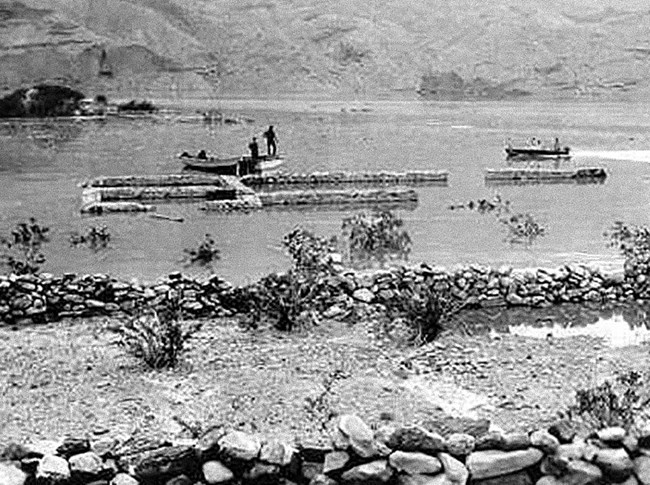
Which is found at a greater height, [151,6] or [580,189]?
[151,6]

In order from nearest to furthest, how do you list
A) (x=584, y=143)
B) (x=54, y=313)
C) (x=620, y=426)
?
(x=620, y=426), (x=54, y=313), (x=584, y=143)

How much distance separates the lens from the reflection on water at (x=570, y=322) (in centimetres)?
1343

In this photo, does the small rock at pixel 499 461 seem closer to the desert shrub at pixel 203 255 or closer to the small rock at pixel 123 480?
the small rock at pixel 123 480

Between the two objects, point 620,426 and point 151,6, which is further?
point 151,6

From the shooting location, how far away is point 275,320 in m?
12.9

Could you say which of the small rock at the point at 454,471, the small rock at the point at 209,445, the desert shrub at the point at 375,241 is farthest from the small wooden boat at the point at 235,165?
the small rock at the point at 454,471

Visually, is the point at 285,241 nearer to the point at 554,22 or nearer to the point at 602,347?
the point at 602,347

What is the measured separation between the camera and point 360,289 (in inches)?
551

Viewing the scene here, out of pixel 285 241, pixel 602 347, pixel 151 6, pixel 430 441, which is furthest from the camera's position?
pixel 151 6

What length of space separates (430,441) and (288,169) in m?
30.8

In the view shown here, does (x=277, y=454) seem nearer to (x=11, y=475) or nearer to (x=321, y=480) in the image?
(x=321, y=480)

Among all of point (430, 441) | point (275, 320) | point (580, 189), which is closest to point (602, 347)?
point (275, 320)

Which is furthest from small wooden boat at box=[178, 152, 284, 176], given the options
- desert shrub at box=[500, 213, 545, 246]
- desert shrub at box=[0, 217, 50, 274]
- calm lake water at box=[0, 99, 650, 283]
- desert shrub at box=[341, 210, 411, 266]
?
desert shrub at box=[341, 210, 411, 266]

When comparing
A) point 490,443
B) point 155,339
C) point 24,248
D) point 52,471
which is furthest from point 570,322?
point 24,248
